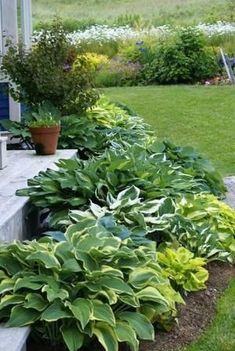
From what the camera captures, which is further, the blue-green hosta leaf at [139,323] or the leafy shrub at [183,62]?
the leafy shrub at [183,62]

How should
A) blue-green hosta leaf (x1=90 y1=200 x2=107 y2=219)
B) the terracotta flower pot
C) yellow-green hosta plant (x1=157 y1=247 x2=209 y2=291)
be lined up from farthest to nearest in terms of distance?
the terracotta flower pot
blue-green hosta leaf (x1=90 y1=200 x2=107 y2=219)
yellow-green hosta plant (x1=157 y1=247 x2=209 y2=291)

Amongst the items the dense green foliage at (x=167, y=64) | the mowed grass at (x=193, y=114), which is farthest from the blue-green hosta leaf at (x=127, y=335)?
the dense green foliage at (x=167, y=64)

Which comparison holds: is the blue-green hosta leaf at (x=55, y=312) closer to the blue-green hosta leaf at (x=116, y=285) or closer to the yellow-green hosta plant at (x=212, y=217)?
the blue-green hosta leaf at (x=116, y=285)

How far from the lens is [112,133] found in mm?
6062

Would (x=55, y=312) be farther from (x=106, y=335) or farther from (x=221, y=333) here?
(x=221, y=333)

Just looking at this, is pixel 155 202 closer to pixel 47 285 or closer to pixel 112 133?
pixel 47 285

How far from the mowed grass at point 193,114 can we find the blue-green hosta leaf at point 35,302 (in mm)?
3965

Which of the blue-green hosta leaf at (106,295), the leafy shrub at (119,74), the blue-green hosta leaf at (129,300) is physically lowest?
the leafy shrub at (119,74)

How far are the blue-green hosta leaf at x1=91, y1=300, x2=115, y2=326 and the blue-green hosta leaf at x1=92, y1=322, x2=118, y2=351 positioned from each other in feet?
0.11

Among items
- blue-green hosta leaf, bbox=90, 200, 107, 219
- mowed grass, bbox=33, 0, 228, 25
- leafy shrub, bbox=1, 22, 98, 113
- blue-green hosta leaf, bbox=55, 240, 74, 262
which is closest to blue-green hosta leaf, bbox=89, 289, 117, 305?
blue-green hosta leaf, bbox=55, 240, 74, 262

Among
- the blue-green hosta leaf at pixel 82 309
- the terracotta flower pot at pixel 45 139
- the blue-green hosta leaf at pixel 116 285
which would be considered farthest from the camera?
the terracotta flower pot at pixel 45 139

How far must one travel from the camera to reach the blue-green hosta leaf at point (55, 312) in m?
2.63

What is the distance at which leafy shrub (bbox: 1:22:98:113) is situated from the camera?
5.94 metres

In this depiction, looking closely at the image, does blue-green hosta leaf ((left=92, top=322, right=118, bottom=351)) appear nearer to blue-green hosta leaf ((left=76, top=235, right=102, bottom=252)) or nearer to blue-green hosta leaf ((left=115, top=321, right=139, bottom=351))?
blue-green hosta leaf ((left=115, top=321, right=139, bottom=351))
